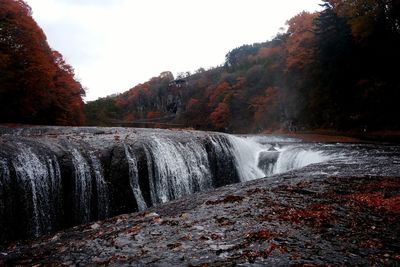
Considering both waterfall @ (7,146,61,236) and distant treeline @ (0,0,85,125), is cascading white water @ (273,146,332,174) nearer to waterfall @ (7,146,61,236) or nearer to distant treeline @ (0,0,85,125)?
waterfall @ (7,146,61,236)

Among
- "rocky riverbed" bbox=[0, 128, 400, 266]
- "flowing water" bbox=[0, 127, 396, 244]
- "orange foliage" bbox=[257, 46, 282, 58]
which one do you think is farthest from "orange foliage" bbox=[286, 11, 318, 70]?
"rocky riverbed" bbox=[0, 128, 400, 266]

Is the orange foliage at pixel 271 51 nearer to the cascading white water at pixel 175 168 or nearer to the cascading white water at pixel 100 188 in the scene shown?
the cascading white water at pixel 175 168

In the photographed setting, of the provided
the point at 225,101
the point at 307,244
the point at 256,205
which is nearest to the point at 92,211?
the point at 256,205

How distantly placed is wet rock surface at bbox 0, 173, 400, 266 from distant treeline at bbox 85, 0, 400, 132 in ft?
81.6

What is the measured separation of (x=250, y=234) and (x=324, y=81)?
37.1 meters

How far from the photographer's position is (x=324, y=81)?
40.3m

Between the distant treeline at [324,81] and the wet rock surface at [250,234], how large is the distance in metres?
24.9

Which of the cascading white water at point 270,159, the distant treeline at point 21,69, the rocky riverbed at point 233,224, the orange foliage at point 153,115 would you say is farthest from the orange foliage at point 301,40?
the orange foliage at point 153,115

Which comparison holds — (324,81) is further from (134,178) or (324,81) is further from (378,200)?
(378,200)

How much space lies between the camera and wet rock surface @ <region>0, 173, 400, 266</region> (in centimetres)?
567

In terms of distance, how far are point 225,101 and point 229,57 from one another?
4923 cm

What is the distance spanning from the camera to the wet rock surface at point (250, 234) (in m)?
5.67

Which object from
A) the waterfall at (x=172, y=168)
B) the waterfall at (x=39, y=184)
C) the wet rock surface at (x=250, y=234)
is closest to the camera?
the wet rock surface at (x=250, y=234)

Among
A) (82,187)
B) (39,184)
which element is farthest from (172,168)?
(39,184)
